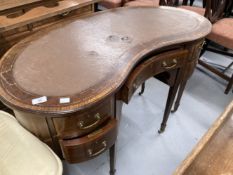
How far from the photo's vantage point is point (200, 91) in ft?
6.02

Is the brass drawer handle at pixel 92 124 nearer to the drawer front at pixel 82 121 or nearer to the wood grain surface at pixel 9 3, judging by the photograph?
the drawer front at pixel 82 121

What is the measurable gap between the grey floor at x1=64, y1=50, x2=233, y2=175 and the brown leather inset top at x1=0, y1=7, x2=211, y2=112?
2.44 feet

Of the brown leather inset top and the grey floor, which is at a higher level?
the brown leather inset top

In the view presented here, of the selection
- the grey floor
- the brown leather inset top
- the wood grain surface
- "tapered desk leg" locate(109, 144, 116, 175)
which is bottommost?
the grey floor

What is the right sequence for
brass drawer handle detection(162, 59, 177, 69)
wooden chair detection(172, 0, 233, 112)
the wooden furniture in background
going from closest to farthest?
the wooden furniture in background < brass drawer handle detection(162, 59, 177, 69) < wooden chair detection(172, 0, 233, 112)

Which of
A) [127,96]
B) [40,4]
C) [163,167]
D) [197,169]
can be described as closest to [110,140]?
[127,96]

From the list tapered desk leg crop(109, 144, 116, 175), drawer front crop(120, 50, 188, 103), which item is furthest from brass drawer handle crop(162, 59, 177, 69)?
tapered desk leg crop(109, 144, 116, 175)

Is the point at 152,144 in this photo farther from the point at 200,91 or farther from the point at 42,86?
the point at 42,86

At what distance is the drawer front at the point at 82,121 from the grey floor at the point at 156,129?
60cm

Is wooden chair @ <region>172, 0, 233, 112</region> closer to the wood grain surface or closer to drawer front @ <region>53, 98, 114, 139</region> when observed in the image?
drawer front @ <region>53, 98, 114, 139</region>

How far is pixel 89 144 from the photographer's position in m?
0.74

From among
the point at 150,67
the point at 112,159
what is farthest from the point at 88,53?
the point at 112,159

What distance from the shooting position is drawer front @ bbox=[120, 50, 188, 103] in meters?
0.83

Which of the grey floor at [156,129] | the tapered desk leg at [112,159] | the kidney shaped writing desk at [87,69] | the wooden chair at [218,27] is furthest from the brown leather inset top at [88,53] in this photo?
the grey floor at [156,129]
